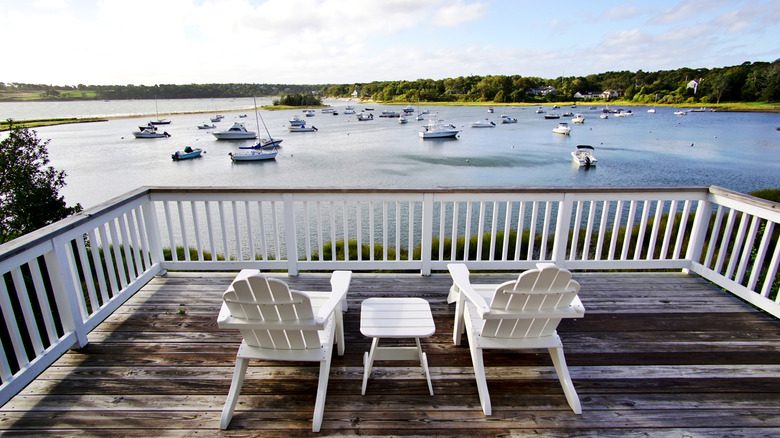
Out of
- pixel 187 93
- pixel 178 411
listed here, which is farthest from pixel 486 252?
pixel 187 93

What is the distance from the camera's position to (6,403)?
213cm

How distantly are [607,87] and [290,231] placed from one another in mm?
95333

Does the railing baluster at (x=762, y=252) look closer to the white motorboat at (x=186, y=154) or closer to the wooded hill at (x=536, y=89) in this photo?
the white motorboat at (x=186, y=154)

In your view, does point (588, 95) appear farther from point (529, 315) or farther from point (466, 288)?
point (529, 315)

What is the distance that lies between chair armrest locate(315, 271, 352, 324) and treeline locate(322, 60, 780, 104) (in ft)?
243

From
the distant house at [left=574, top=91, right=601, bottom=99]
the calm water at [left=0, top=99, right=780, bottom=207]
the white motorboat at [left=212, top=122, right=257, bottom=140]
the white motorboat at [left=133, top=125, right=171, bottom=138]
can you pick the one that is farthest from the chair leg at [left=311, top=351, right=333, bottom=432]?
the distant house at [left=574, top=91, right=601, bottom=99]

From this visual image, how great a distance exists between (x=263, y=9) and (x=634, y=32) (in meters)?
26.8

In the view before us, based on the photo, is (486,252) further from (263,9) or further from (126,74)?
(126,74)

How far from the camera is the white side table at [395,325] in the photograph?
6.92 ft

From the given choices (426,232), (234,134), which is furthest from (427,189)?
(234,134)

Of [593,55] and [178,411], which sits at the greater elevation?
[593,55]

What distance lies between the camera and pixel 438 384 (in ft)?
7.55

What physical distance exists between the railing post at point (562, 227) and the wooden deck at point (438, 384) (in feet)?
2.19

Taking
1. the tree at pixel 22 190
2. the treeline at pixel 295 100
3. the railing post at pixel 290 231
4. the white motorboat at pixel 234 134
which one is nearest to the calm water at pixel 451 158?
the white motorboat at pixel 234 134
